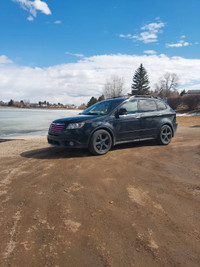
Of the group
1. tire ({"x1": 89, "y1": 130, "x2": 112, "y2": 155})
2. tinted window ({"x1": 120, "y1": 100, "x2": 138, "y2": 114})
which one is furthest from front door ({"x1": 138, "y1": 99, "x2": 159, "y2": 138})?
tire ({"x1": 89, "y1": 130, "x2": 112, "y2": 155})

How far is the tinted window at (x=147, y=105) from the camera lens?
253 inches

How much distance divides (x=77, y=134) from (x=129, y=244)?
358cm

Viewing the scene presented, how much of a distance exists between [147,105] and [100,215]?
4.88 meters

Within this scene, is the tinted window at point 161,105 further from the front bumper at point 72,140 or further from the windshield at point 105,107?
the front bumper at point 72,140

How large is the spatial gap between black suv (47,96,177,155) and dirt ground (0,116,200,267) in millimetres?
1028

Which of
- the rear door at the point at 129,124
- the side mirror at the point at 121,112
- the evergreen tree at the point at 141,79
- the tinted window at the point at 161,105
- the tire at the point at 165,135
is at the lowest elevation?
the tire at the point at 165,135

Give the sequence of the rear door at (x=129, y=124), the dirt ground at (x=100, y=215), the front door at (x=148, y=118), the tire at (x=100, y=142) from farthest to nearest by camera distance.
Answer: the front door at (x=148, y=118), the rear door at (x=129, y=124), the tire at (x=100, y=142), the dirt ground at (x=100, y=215)

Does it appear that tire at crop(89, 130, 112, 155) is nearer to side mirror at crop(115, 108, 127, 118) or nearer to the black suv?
the black suv

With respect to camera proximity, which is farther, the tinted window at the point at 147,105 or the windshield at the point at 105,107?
the tinted window at the point at 147,105

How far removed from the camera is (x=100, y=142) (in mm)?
A: 5457

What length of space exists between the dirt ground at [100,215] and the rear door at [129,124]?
156cm

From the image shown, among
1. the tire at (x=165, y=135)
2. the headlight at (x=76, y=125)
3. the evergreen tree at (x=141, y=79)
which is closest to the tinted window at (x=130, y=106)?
the tire at (x=165, y=135)

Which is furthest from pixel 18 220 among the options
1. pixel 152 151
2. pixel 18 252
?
pixel 152 151

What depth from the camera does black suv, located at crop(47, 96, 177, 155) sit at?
17.3 ft
